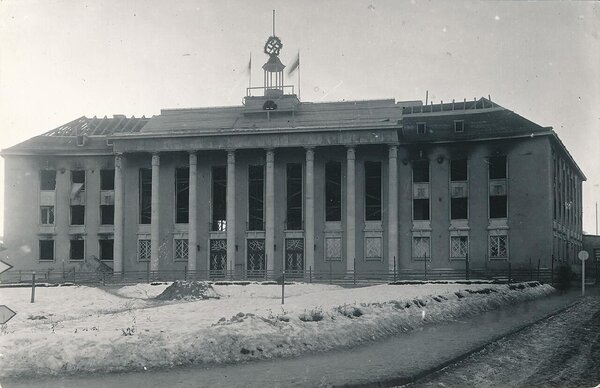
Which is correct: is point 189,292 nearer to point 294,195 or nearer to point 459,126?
point 294,195

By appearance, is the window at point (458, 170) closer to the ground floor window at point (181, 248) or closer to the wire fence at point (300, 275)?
the wire fence at point (300, 275)

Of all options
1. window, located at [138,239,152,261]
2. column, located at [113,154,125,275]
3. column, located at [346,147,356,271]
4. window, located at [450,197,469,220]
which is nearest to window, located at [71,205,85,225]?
column, located at [113,154,125,275]

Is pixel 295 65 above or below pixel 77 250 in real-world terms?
above

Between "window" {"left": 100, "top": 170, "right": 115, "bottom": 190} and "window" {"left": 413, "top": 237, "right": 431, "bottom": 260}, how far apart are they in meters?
24.2

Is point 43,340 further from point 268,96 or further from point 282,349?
point 268,96

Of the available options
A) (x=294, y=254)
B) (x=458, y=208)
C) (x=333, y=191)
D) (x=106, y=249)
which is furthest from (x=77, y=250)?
(x=458, y=208)

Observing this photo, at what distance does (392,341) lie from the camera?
17.3m

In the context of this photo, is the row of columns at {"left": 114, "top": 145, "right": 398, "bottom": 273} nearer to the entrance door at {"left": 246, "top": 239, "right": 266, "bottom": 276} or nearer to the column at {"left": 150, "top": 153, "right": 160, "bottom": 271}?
the column at {"left": 150, "top": 153, "right": 160, "bottom": 271}

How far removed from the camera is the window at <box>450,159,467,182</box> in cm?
5019

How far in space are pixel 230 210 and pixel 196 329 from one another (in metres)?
34.8

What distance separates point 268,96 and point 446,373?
43.5 m

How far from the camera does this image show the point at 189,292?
3170cm

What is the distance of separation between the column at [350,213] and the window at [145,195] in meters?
15.6

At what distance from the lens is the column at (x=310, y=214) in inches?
1949
